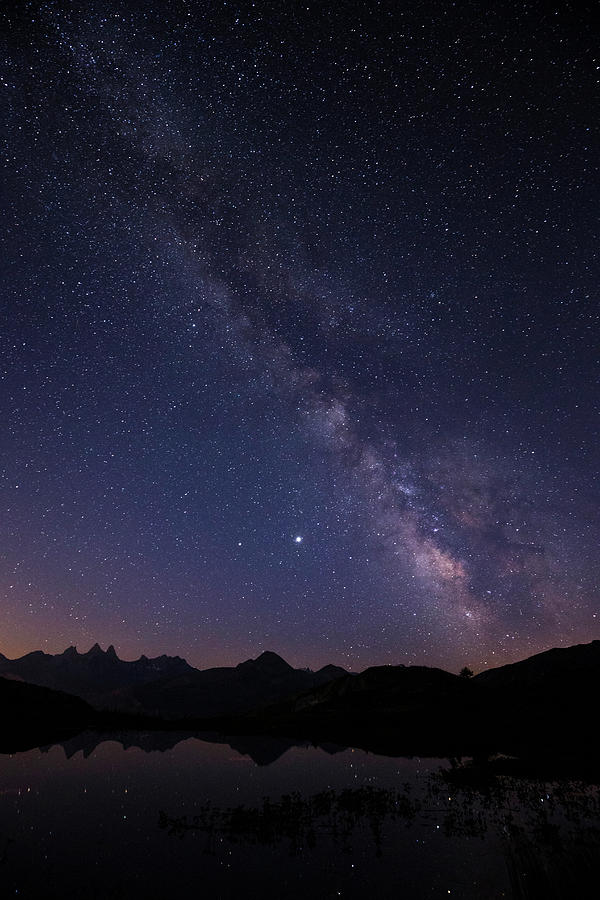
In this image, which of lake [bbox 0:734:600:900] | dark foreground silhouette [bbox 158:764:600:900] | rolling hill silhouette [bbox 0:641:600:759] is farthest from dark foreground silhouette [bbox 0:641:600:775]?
dark foreground silhouette [bbox 158:764:600:900]

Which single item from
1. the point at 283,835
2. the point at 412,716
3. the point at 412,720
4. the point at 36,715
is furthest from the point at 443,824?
the point at 412,716

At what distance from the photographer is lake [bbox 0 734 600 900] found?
12.0m

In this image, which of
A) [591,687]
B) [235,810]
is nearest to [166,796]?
[235,810]

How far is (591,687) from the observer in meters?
99.3

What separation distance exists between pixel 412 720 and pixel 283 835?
8390cm

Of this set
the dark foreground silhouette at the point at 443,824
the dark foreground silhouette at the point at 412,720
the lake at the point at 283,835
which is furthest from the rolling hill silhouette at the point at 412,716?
the dark foreground silhouette at the point at 443,824

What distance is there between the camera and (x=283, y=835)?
16281mm

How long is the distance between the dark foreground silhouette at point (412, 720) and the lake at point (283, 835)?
16.2 m

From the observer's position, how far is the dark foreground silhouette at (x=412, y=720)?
49.9 m

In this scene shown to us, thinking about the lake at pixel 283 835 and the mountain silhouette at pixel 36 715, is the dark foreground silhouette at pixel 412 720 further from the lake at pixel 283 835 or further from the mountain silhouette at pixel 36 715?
the lake at pixel 283 835

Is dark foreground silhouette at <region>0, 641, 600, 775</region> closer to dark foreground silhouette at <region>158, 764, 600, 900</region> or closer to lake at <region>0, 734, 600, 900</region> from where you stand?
lake at <region>0, 734, 600, 900</region>

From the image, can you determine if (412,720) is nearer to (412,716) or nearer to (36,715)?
(412,716)

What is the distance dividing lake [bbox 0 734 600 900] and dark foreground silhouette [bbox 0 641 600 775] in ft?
53.2

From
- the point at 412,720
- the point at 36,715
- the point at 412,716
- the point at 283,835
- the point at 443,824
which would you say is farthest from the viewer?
the point at 412,716
